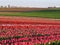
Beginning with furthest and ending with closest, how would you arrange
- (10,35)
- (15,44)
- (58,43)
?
1. (10,35)
2. (58,43)
3. (15,44)

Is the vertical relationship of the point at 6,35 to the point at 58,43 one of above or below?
below

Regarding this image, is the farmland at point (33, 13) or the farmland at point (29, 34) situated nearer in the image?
the farmland at point (29, 34)

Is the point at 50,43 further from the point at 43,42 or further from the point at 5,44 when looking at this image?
the point at 5,44

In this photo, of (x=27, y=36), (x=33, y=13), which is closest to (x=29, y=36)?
(x=27, y=36)

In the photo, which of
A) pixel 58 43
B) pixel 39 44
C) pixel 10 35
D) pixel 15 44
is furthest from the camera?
pixel 10 35

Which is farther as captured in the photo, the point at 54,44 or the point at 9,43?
the point at 54,44

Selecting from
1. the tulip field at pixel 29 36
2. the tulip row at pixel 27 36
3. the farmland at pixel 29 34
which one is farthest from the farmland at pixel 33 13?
the tulip row at pixel 27 36

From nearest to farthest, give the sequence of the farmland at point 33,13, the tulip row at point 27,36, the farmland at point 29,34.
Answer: the tulip row at point 27,36 < the farmland at point 29,34 < the farmland at point 33,13

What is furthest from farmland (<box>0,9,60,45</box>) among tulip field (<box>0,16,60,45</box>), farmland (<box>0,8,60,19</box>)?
farmland (<box>0,8,60,19</box>)

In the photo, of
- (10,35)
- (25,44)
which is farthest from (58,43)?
(10,35)

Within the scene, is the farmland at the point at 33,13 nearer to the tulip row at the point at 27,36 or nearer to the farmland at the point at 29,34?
the farmland at the point at 29,34

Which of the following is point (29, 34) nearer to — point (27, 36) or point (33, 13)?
point (27, 36)
